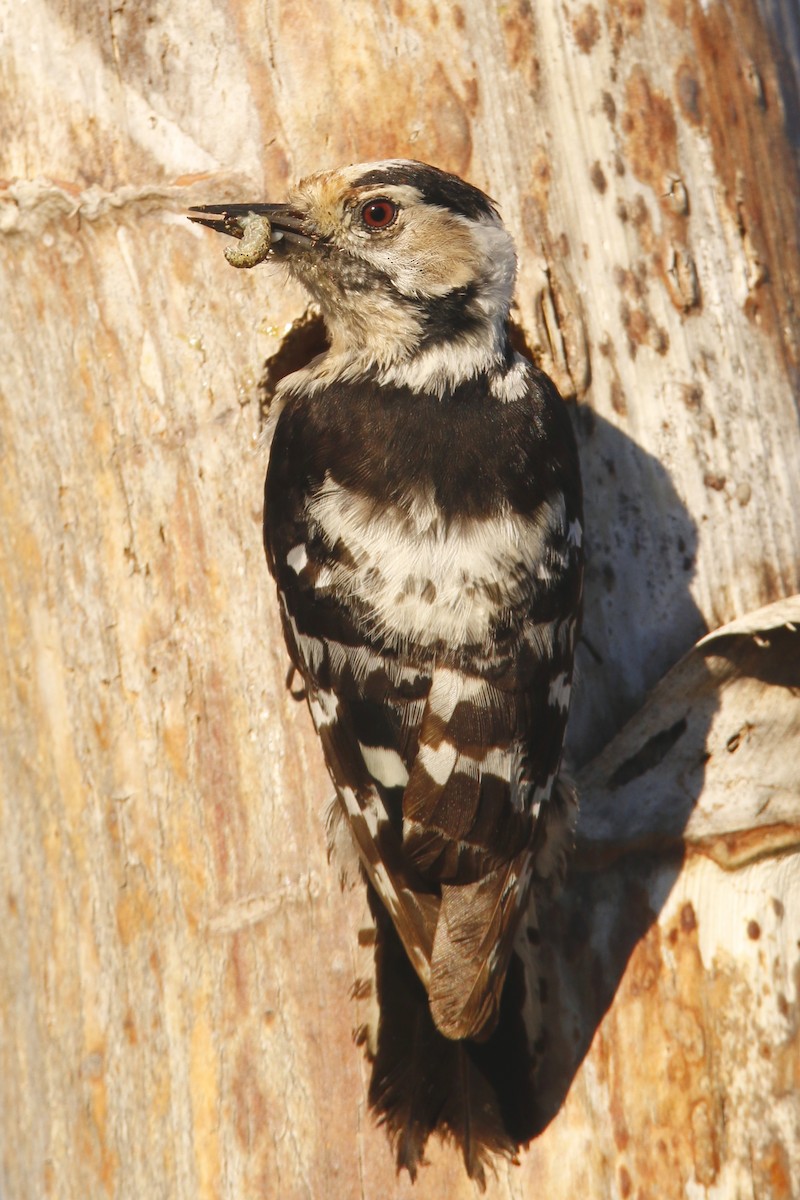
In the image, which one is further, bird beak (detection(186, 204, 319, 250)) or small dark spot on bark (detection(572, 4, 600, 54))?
small dark spot on bark (detection(572, 4, 600, 54))

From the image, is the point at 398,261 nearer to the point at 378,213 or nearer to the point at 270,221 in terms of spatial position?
the point at 378,213

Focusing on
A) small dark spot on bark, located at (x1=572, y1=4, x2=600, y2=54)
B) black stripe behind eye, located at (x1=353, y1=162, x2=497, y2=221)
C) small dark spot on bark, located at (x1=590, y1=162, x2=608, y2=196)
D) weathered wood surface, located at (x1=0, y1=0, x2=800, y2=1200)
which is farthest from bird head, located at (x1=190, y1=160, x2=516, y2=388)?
small dark spot on bark, located at (x1=572, y1=4, x2=600, y2=54)

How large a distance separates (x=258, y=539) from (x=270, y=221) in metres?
0.71

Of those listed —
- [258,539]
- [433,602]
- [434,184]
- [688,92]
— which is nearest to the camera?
[433,602]

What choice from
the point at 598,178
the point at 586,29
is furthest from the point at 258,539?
the point at 586,29

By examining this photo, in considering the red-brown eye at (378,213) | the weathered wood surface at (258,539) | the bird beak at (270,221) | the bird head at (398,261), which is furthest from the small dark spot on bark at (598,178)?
the bird beak at (270,221)

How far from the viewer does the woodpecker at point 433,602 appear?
2.76 meters

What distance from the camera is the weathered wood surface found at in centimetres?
289

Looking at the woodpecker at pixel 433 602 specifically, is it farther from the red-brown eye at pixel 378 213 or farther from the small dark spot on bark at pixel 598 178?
the small dark spot on bark at pixel 598 178

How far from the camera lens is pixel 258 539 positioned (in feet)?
10.00

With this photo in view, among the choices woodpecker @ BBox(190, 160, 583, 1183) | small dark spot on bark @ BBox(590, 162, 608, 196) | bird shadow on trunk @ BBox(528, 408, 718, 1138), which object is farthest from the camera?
small dark spot on bark @ BBox(590, 162, 608, 196)

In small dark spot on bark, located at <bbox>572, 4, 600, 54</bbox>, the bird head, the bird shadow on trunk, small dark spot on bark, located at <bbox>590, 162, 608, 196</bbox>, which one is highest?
small dark spot on bark, located at <bbox>572, 4, 600, 54</bbox>

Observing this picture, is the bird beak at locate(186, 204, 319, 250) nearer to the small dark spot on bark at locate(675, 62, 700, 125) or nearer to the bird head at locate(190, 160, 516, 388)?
the bird head at locate(190, 160, 516, 388)

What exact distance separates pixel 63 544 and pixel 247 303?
71 cm
